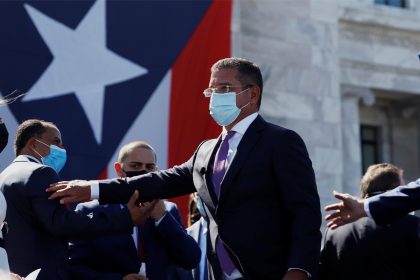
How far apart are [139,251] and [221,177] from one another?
1.36 metres

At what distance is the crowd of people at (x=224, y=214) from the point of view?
4.48 m

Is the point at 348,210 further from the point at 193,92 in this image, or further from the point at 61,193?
the point at 193,92

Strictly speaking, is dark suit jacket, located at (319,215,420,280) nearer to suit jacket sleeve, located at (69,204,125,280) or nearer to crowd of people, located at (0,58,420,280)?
crowd of people, located at (0,58,420,280)

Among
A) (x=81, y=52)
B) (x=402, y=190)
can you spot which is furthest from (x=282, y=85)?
(x=402, y=190)

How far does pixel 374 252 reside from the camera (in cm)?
525

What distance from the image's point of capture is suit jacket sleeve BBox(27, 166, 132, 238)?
476cm

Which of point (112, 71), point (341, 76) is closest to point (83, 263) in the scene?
point (112, 71)

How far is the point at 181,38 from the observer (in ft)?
34.6

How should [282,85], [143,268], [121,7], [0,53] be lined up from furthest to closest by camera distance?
1. [282,85]
2. [121,7]
3. [0,53]
4. [143,268]

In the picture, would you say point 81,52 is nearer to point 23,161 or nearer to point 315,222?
point 23,161

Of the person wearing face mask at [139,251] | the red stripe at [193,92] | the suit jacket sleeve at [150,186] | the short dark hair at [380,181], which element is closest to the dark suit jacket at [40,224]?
the suit jacket sleeve at [150,186]

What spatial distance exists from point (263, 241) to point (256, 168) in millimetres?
379

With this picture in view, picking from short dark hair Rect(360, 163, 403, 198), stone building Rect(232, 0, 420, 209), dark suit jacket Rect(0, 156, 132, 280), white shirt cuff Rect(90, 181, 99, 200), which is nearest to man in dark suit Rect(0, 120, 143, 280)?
dark suit jacket Rect(0, 156, 132, 280)

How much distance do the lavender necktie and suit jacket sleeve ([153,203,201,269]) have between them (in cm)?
98
